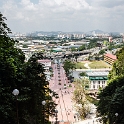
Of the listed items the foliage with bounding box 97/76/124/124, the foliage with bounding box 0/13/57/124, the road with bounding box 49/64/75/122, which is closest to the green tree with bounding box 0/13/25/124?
the foliage with bounding box 0/13/57/124

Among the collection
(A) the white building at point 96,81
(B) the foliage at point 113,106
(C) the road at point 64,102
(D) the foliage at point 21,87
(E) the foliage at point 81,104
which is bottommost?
(C) the road at point 64,102

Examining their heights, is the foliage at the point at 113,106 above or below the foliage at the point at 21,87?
below

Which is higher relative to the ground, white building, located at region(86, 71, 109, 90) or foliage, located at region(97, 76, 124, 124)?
foliage, located at region(97, 76, 124, 124)

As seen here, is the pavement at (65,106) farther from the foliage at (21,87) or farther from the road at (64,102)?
the foliage at (21,87)

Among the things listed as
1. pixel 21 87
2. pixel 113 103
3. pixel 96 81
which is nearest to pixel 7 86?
pixel 21 87

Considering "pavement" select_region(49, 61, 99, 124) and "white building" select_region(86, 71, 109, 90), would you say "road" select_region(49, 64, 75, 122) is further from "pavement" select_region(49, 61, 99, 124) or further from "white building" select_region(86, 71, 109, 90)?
"white building" select_region(86, 71, 109, 90)

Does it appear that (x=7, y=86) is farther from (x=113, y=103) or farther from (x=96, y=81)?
(x=96, y=81)

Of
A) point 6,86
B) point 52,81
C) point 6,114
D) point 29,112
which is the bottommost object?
point 52,81

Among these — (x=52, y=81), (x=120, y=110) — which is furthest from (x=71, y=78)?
(x=120, y=110)

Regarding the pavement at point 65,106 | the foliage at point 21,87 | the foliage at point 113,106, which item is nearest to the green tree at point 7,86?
the foliage at point 21,87

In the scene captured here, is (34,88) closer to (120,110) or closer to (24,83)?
(24,83)

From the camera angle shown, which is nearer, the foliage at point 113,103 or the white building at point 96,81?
the foliage at point 113,103
